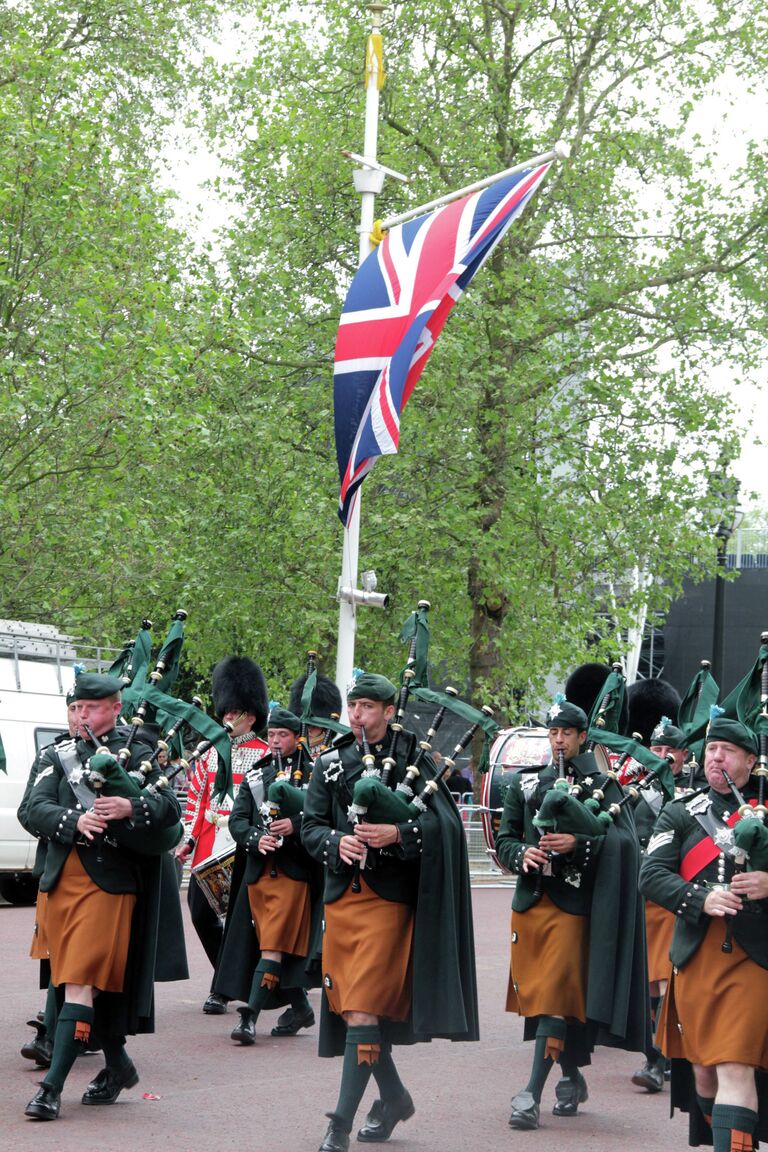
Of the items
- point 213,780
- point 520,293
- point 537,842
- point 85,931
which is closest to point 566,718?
point 537,842

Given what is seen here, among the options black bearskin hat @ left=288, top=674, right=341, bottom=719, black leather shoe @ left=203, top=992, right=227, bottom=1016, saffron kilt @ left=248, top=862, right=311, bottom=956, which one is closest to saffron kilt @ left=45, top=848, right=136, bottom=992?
saffron kilt @ left=248, top=862, right=311, bottom=956

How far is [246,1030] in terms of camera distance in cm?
1020

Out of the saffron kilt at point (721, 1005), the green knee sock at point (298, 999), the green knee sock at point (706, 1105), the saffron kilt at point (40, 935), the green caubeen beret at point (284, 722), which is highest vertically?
the green caubeen beret at point (284, 722)

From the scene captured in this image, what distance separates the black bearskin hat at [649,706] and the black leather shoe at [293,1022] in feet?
10.1

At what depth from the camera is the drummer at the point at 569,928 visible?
8.32 meters

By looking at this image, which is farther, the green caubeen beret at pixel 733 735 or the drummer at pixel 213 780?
the drummer at pixel 213 780

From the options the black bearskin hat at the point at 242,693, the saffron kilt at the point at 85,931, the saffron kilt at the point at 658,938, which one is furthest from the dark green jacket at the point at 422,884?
the black bearskin hat at the point at 242,693

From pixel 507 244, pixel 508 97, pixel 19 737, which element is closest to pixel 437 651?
pixel 507 244

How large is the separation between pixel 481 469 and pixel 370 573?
6533 mm

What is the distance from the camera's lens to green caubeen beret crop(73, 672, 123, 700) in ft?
25.7

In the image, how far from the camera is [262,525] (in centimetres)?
2609

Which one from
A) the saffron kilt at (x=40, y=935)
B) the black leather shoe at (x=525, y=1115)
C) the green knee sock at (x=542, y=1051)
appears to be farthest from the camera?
the saffron kilt at (x=40, y=935)

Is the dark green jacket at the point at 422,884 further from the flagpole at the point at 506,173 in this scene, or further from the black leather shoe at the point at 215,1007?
the flagpole at the point at 506,173

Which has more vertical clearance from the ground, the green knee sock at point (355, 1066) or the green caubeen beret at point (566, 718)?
the green caubeen beret at point (566, 718)
